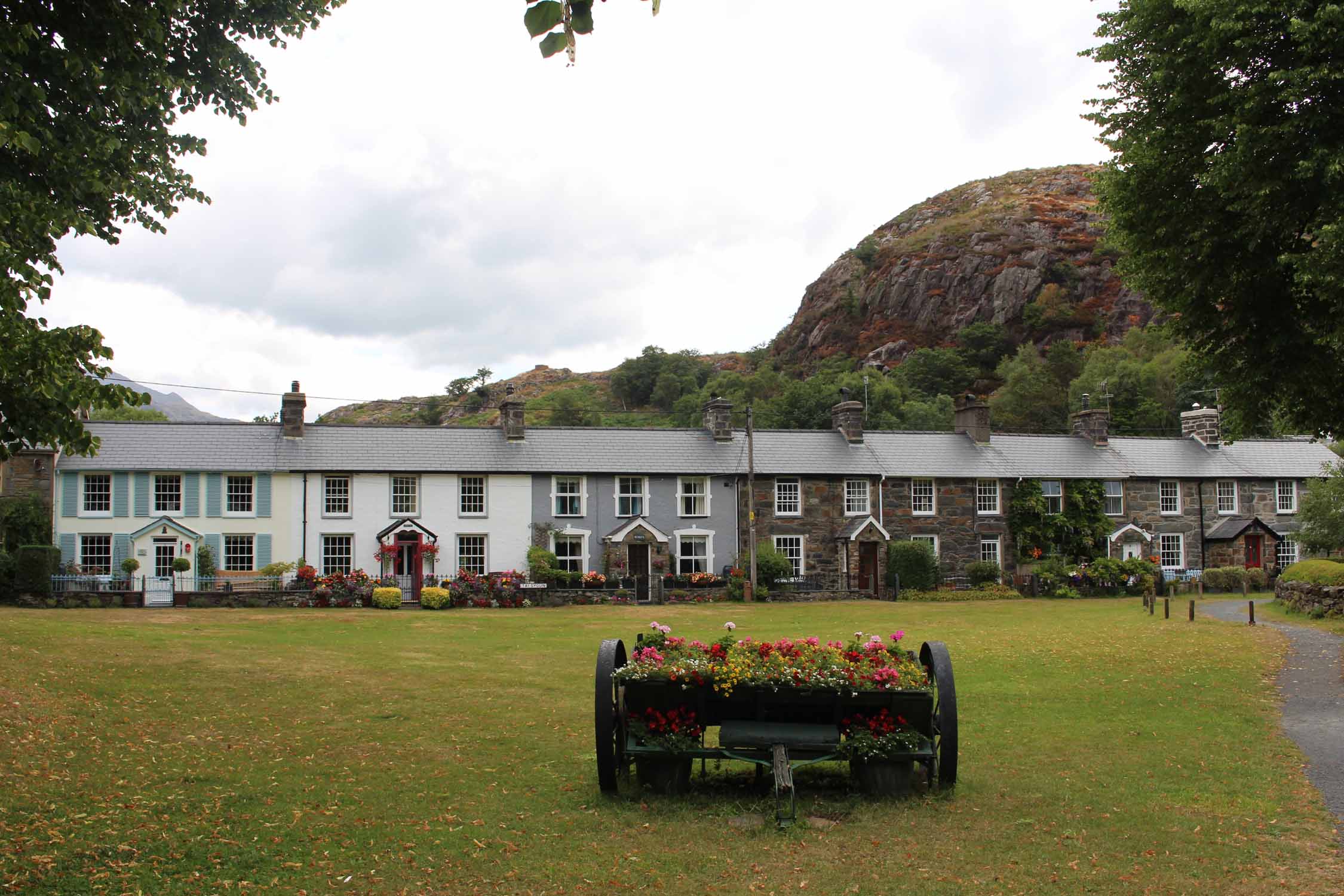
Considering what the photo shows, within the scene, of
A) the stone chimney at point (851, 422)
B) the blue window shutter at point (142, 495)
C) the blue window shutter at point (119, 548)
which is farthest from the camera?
the stone chimney at point (851, 422)

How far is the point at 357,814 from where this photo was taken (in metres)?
9.13

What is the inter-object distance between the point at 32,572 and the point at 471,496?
14.9 metres

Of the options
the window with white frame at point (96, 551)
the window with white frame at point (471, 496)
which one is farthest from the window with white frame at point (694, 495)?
the window with white frame at point (96, 551)

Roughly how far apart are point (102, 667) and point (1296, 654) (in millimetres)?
21794

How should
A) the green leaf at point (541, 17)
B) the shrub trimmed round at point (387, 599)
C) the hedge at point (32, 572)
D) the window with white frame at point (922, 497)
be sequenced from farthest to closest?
the window with white frame at point (922, 497), the shrub trimmed round at point (387, 599), the hedge at point (32, 572), the green leaf at point (541, 17)

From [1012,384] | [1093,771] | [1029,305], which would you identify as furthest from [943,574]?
[1029,305]

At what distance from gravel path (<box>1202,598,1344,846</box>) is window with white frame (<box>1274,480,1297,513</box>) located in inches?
1037

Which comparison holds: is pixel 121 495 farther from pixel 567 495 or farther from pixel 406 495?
pixel 567 495

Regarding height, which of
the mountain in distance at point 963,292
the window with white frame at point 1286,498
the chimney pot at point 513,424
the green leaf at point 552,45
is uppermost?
the mountain in distance at point 963,292

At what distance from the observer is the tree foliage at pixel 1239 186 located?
13.2m

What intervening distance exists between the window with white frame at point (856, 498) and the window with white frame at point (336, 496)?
20081mm

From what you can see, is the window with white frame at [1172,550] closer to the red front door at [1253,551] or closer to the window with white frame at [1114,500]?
the window with white frame at [1114,500]

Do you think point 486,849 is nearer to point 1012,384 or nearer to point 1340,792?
point 1340,792

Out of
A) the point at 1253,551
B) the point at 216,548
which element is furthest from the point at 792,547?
the point at 216,548
